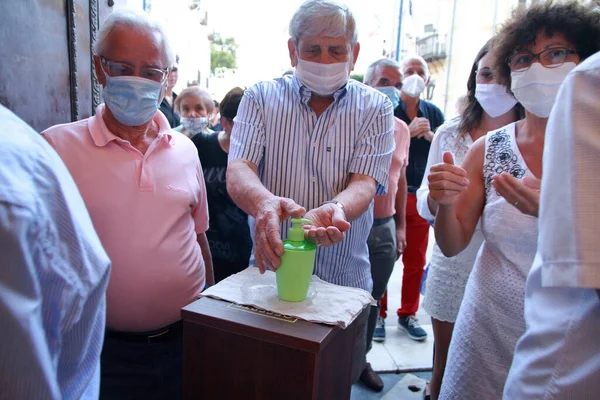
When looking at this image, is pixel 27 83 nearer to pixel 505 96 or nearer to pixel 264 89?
pixel 264 89

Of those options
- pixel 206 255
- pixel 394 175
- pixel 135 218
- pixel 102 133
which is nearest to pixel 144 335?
pixel 135 218

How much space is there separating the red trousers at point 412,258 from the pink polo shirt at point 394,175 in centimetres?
61

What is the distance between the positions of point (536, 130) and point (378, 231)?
1.51m

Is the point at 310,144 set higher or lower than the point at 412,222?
higher

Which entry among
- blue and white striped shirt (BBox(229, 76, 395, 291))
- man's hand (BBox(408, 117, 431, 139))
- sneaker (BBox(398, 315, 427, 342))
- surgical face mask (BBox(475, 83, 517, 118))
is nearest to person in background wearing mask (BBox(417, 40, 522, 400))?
surgical face mask (BBox(475, 83, 517, 118))

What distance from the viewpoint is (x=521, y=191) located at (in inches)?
46.4

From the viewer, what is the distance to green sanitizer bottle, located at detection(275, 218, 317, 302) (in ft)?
4.03

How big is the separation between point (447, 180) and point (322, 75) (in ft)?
2.19

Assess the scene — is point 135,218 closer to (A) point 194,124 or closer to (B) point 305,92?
(B) point 305,92

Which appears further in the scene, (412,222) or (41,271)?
(412,222)

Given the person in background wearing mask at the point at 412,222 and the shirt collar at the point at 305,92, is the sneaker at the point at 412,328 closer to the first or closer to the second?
the person in background wearing mask at the point at 412,222

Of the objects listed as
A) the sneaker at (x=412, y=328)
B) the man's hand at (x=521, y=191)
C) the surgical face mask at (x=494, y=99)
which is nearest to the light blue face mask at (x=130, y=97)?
the man's hand at (x=521, y=191)

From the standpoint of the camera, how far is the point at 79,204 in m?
0.64

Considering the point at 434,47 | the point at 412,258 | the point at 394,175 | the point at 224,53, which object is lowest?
the point at 412,258
